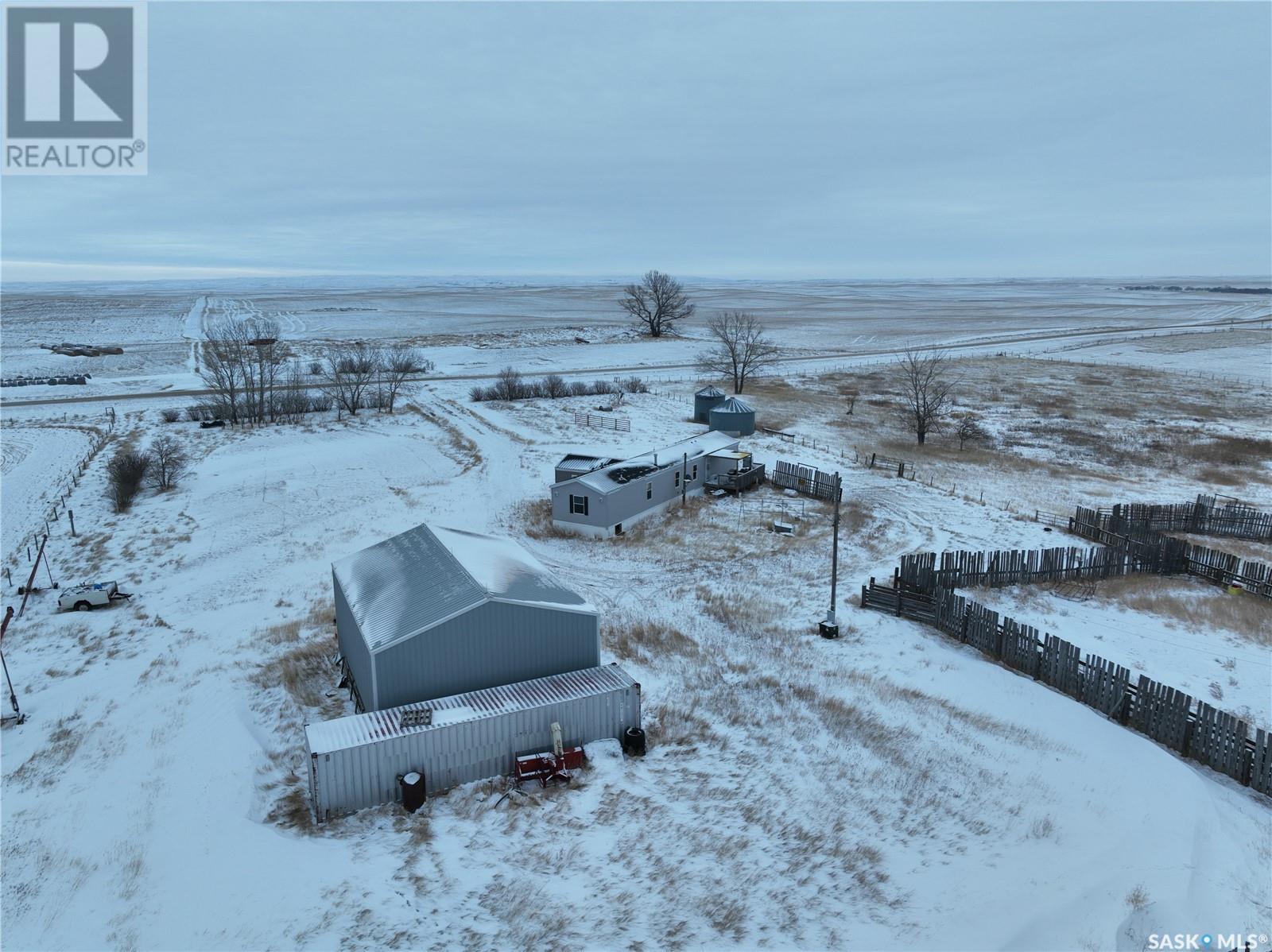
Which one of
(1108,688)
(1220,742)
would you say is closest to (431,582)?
(1108,688)

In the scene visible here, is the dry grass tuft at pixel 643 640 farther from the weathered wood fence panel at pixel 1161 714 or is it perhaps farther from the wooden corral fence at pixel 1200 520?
the wooden corral fence at pixel 1200 520

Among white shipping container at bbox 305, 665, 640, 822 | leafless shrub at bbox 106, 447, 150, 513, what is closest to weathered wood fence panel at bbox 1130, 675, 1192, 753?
white shipping container at bbox 305, 665, 640, 822

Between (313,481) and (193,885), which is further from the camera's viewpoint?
(313,481)

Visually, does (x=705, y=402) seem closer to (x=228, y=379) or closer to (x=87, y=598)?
(x=228, y=379)

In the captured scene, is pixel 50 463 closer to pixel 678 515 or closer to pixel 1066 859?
pixel 678 515

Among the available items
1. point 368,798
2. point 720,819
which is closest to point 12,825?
point 368,798

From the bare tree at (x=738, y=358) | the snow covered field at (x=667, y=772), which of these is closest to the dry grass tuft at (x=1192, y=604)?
the snow covered field at (x=667, y=772)
